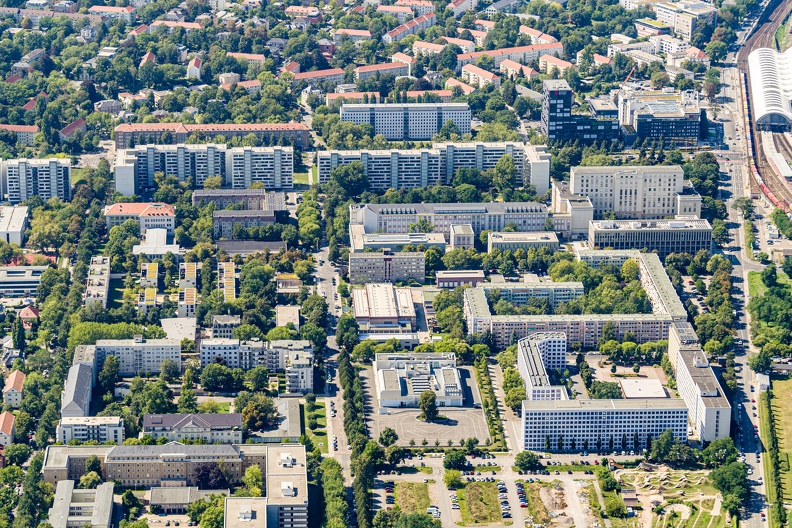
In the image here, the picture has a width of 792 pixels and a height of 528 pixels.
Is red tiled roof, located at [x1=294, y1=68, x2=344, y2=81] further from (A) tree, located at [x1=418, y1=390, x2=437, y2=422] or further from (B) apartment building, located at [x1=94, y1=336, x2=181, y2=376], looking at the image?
(A) tree, located at [x1=418, y1=390, x2=437, y2=422]

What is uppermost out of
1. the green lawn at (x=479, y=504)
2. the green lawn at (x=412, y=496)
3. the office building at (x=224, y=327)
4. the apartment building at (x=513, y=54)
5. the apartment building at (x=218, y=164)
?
the apartment building at (x=513, y=54)

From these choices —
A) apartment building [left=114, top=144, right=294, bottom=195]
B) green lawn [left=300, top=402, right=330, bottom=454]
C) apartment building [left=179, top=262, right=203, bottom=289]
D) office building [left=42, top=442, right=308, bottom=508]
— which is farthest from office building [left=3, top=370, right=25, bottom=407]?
apartment building [left=114, top=144, right=294, bottom=195]

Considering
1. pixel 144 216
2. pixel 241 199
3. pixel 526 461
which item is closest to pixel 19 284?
pixel 144 216

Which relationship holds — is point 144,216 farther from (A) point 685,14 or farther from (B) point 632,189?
(A) point 685,14

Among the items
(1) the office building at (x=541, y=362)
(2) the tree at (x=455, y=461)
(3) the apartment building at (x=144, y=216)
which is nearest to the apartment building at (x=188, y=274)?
(3) the apartment building at (x=144, y=216)

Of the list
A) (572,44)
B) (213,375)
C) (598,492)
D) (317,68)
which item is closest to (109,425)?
(213,375)

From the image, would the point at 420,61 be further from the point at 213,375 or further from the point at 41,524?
the point at 41,524

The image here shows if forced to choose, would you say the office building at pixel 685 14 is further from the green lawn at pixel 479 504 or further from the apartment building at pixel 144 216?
the green lawn at pixel 479 504
